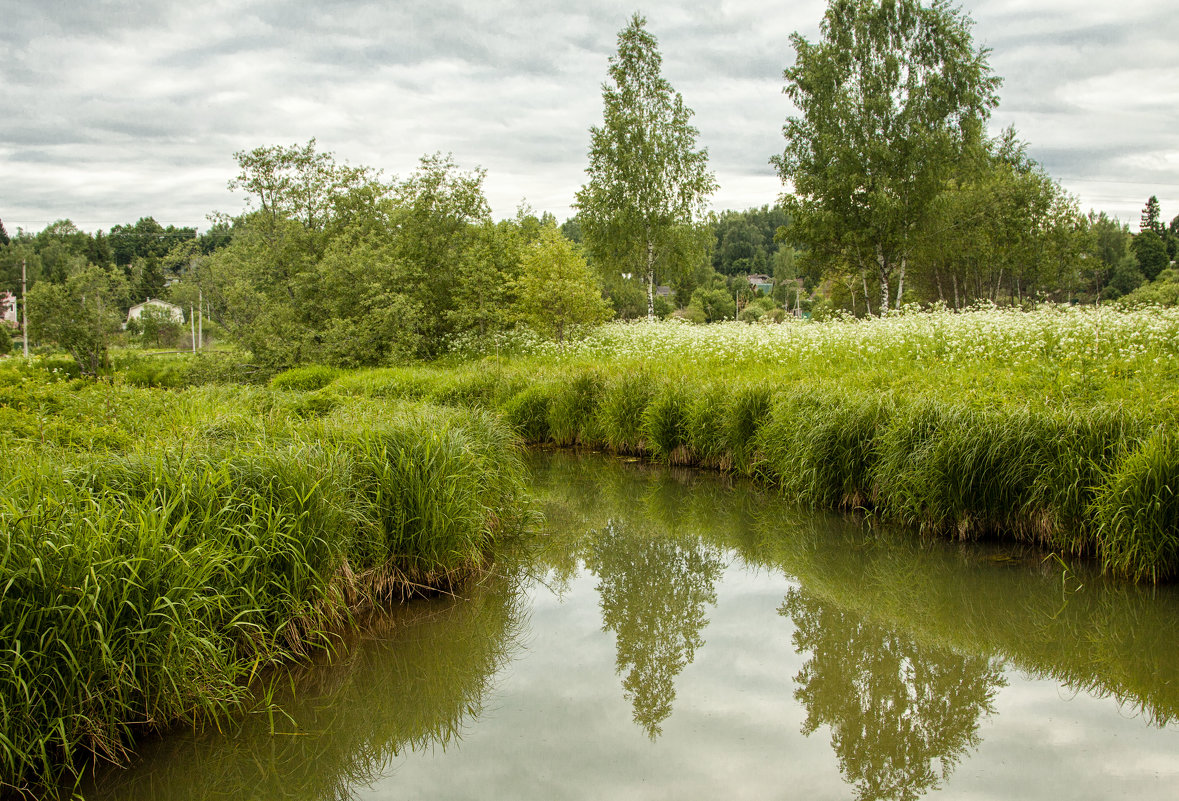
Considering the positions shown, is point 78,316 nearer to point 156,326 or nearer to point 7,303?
point 156,326

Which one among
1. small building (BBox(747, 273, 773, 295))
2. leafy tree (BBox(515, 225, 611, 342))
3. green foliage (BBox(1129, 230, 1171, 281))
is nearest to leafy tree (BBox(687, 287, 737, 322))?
green foliage (BBox(1129, 230, 1171, 281))

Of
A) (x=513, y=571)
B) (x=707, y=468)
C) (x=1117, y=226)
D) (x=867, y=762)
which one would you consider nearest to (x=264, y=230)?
(x=707, y=468)

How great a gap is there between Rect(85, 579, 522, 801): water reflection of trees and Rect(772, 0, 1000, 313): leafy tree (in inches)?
934

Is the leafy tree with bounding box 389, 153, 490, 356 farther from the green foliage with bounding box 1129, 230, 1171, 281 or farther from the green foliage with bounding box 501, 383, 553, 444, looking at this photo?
the green foliage with bounding box 1129, 230, 1171, 281

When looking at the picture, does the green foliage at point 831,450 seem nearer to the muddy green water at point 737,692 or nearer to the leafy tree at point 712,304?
the muddy green water at point 737,692

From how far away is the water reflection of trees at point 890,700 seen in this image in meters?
4.20

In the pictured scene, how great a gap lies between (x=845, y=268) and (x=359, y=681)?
30134 millimetres

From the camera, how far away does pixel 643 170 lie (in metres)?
28.7

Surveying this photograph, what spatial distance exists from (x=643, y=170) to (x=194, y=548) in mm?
26671

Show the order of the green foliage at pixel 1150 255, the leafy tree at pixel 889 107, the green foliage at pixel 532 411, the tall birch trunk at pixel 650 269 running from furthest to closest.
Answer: the green foliage at pixel 1150 255
the tall birch trunk at pixel 650 269
the leafy tree at pixel 889 107
the green foliage at pixel 532 411

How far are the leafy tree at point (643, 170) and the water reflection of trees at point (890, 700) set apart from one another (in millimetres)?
23012

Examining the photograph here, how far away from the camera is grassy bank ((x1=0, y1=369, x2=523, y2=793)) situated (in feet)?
12.1

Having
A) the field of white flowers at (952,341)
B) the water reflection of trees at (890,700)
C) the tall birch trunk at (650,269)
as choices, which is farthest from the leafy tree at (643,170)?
the water reflection of trees at (890,700)

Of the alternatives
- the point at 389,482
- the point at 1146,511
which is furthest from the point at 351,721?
the point at 1146,511
